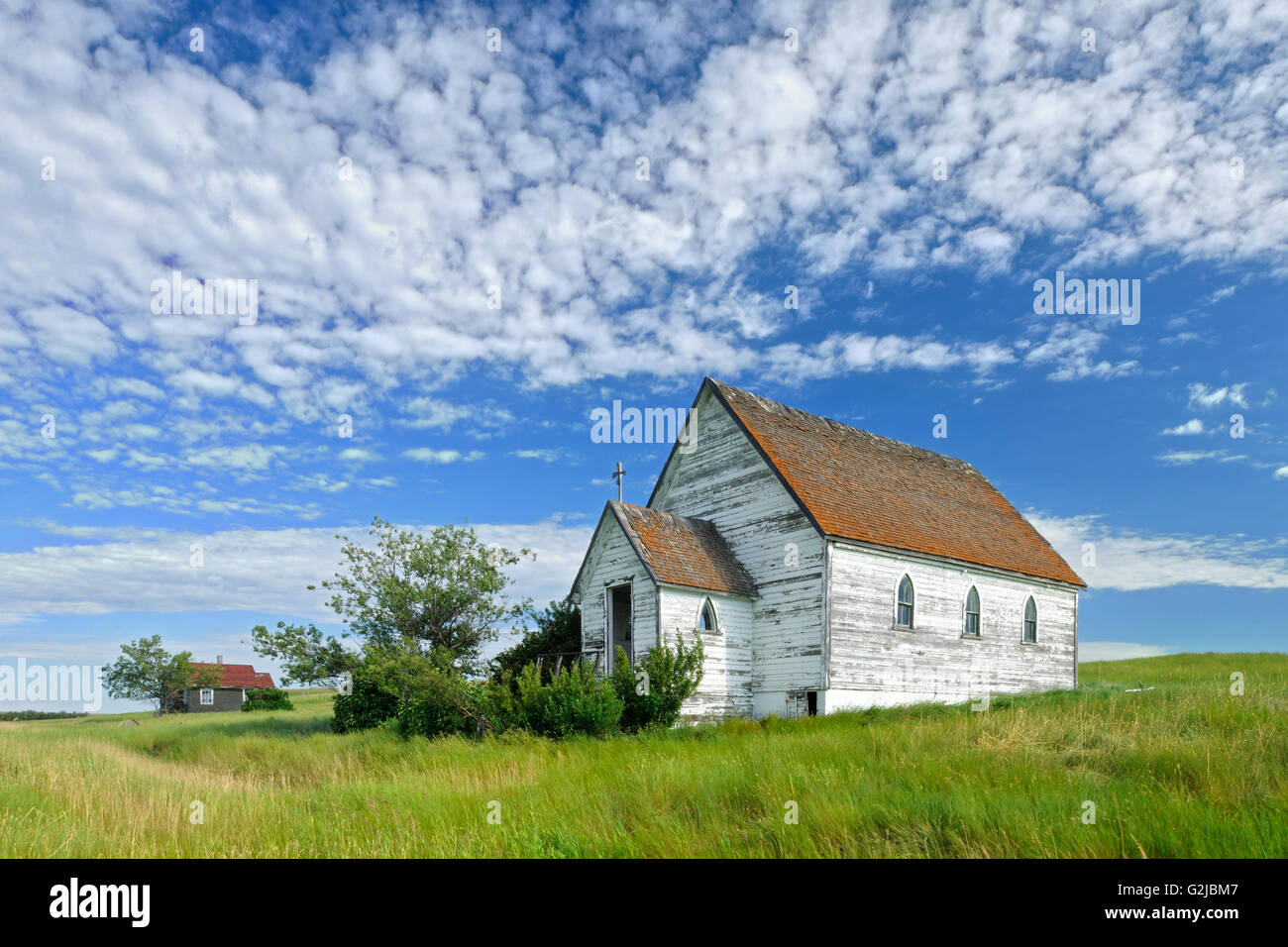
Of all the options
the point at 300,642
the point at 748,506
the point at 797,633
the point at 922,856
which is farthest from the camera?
the point at 300,642

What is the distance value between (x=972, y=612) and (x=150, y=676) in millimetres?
66534

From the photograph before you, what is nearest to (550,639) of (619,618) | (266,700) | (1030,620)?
(619,618)

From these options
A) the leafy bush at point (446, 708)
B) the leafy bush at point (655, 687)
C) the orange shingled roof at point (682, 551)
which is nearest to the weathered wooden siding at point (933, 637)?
the orange shingled roof at point (682, 551)

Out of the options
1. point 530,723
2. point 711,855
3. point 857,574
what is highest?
point 857,574

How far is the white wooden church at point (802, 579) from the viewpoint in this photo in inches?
819

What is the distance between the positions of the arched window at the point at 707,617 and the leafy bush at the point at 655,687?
1.71 metres

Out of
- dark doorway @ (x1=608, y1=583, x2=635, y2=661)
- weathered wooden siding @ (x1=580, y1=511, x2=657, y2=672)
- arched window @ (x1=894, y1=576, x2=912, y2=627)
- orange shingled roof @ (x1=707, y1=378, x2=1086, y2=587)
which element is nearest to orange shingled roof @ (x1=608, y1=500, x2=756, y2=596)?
weathered wooden siding @ (x1=580, y1=511, x2=657, y2=672)

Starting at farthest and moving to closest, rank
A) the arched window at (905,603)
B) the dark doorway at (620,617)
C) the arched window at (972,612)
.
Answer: the arched window at (972,612), the arched window at (905,603), the dark doorway at (620,617)

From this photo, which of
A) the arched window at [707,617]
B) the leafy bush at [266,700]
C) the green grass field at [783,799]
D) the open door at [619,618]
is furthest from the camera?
the leafy bush at [266,700]

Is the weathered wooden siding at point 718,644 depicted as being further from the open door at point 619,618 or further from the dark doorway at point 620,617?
the dark doorway at point 620,617
